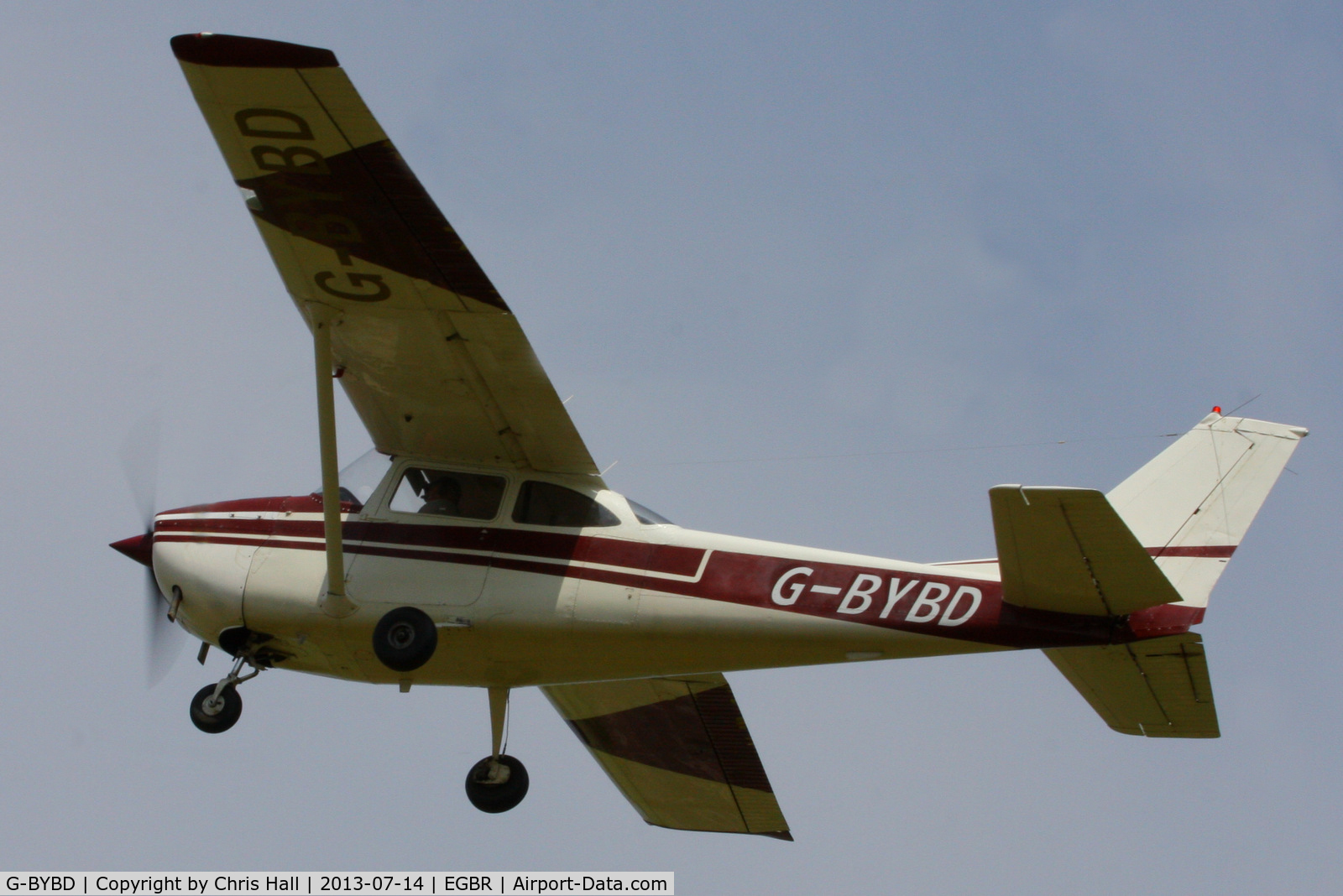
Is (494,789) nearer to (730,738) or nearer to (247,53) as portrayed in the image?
(730,738)

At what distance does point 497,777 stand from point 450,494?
7.34 feet

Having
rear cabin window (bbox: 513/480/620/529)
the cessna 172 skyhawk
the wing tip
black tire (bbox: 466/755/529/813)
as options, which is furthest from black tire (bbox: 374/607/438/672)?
the wing tip

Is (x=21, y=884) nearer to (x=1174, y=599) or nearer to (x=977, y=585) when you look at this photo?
(x=977, y=585)

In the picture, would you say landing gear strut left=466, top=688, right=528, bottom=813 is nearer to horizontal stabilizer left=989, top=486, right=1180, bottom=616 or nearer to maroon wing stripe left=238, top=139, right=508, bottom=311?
maroon wing stripe left=238, top=139, right=508, bottom=311

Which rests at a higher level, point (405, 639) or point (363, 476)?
point (363, 476)

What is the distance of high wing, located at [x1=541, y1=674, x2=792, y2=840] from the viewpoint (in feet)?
39.8

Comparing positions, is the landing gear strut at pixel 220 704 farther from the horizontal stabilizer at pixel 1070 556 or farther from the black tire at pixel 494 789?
the horizontal stabilizer at pixel 1070 556

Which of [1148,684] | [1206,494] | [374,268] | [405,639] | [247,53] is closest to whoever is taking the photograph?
[247,53]

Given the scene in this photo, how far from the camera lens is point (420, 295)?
9.70m

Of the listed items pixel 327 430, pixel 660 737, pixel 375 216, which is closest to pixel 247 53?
pixel 375 216

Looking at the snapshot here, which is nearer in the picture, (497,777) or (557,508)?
(557,508)

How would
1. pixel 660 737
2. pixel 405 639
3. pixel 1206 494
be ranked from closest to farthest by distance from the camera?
pixel 1206 494 → pixel 405 639 → pixel 660 737

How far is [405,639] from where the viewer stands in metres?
10.1


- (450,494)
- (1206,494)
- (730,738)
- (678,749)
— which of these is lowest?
(678,749)
